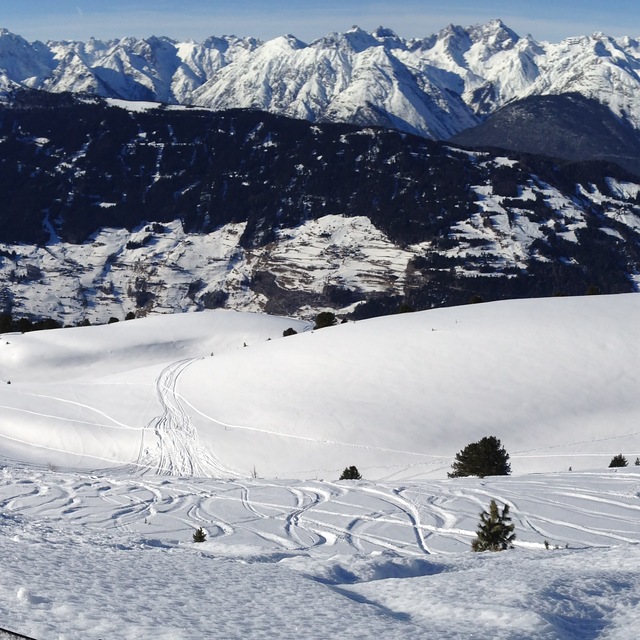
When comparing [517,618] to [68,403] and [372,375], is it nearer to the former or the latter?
[372,375]

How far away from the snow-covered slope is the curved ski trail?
0.11m

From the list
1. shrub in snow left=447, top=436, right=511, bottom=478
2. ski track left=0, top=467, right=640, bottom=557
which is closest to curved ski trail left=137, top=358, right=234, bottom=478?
shrub in snow left=447, top=436, right=511, bottom=478

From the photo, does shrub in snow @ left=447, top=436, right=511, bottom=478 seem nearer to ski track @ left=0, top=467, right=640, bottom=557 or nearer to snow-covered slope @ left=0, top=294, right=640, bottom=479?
snow-covered slope @ left=0, top=294, right=640, bottom=479

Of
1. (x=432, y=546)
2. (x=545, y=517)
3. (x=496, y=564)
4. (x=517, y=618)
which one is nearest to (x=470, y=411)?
(x=545, y=517)

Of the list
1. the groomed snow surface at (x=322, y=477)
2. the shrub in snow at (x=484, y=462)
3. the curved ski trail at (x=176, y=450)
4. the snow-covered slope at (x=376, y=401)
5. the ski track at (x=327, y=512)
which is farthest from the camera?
the snow-covered slope at (x=376, y=401)

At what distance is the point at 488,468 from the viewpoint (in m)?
34.6

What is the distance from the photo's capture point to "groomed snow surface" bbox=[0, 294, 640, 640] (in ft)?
23.7

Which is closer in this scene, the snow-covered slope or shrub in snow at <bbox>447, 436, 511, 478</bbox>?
shrub in snow at <bbox>447, 436, 511, 478</bbox>

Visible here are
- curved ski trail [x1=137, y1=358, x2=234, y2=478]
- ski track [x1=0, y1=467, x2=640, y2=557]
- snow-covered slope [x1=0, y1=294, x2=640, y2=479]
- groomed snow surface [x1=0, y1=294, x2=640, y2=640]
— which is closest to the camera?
groomed snow surface [x1=0, y1=294, x2=640, y2=640]

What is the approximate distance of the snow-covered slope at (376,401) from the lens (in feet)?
147

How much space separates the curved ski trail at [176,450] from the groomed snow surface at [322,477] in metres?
0.16

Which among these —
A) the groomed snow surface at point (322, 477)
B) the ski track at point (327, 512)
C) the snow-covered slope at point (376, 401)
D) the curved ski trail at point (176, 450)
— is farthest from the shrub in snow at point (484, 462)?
the curved ski trail at point (176, 450)

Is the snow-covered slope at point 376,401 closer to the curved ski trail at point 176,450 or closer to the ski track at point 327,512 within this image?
the curved ski trail at point 176,450

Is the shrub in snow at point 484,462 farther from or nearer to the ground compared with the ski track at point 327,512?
farther from the ground
